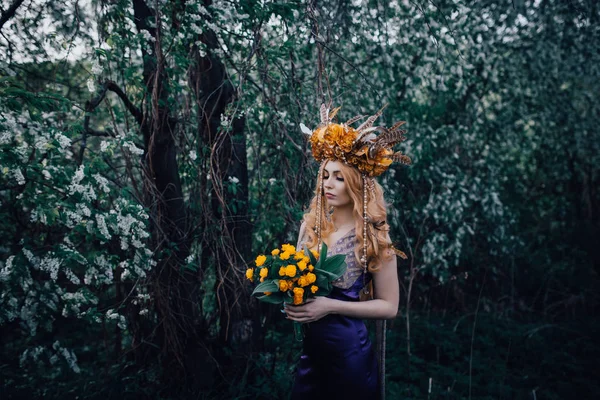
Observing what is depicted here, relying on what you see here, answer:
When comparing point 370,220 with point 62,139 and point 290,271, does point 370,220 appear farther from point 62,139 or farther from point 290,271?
point 62,139

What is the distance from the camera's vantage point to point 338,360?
1679mm

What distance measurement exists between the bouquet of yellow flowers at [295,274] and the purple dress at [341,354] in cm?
16

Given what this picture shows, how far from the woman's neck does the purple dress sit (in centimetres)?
8

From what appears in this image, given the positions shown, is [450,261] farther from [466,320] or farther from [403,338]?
[403,338]

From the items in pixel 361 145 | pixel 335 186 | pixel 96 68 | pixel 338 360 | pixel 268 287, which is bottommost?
pixel 338 360

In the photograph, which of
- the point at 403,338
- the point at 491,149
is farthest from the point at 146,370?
the point at 491,149

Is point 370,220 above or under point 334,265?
above

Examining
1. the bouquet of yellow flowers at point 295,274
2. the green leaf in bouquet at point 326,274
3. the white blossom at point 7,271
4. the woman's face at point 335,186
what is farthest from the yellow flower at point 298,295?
the white blossom at point 7,271

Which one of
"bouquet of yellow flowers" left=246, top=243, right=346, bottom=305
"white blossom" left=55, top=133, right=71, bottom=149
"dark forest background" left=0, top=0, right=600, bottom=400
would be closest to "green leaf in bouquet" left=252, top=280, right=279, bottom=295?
"bouquet of yellow flowers" left=246, top=243, right=346, bottom=305

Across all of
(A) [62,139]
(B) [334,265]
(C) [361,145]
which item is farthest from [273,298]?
(A) [62,139]

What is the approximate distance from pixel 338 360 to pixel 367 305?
0.26m

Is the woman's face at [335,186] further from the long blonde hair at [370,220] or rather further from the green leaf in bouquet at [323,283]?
the green leaf in bouquet at [323,283]

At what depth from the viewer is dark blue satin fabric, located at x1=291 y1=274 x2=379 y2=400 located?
5.50 ft

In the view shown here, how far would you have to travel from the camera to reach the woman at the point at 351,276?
5.51ft
